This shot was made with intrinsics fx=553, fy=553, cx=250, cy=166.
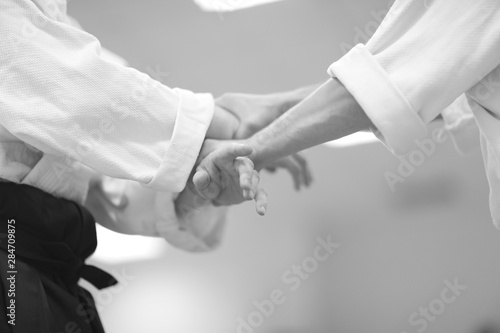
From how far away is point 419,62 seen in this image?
0.59 metres

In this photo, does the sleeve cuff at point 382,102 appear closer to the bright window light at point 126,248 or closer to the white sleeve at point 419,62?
the white sleeve at point 419,62

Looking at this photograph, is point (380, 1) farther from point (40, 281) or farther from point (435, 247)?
point (40, 281)

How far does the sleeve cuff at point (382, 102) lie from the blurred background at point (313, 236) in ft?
1.86

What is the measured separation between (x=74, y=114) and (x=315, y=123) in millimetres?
298

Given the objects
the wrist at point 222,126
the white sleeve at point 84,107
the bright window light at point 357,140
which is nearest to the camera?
the white sleeve at point 84,107

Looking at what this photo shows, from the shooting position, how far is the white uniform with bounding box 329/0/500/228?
1.86ft

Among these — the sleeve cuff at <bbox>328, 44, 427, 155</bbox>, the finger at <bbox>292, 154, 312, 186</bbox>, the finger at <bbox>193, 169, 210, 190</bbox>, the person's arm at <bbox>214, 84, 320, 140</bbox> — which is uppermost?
the sleeve cuff at <bbox>328, 44, 427, 155</bbox>

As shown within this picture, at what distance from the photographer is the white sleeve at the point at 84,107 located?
67 cm

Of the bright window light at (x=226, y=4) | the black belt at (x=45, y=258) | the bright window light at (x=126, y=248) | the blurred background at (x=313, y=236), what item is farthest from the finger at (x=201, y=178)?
the bright window light at (x=226, y=4)

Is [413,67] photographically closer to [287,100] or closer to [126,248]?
[287,100]

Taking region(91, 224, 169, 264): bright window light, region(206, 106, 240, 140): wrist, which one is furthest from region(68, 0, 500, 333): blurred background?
region(206, 106, 240, 140): wrist

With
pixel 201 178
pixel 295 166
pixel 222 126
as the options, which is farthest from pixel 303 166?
pixel 201 178

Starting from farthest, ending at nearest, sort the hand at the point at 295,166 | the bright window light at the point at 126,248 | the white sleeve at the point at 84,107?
1. the bright window light at the point at 126,248
2. the hand at the point at 295,166
3. the white sleeve at the point at 84,107

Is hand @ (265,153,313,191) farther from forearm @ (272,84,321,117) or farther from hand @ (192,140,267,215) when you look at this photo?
hand @ (192,140,267,215)
